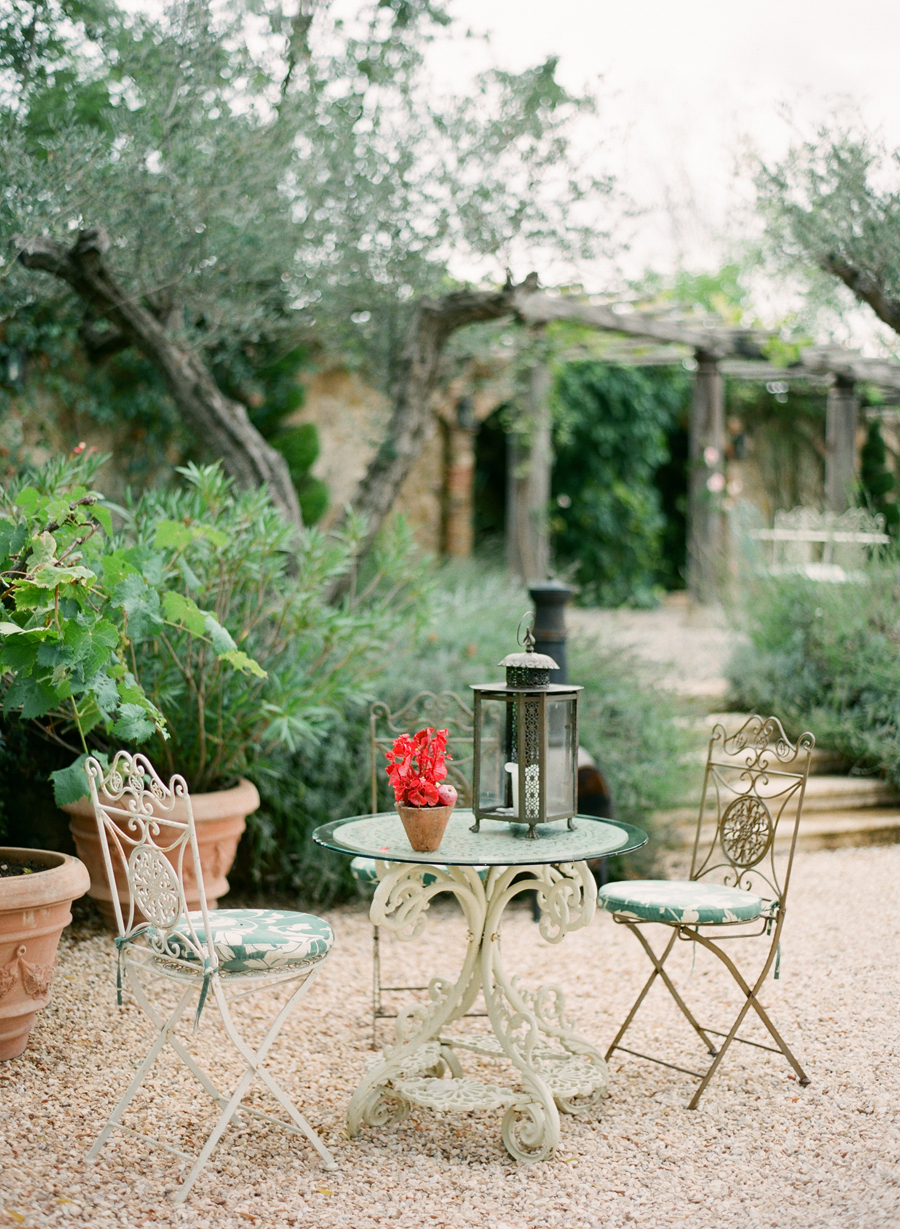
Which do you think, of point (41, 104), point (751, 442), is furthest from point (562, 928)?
point (751, 442)

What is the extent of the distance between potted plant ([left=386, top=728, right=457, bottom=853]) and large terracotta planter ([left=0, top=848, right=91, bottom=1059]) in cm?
107

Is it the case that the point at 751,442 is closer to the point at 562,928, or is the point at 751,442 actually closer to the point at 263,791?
the point at 263,791

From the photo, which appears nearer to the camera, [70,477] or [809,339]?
[70,477]

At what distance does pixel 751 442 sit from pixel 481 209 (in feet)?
32.4

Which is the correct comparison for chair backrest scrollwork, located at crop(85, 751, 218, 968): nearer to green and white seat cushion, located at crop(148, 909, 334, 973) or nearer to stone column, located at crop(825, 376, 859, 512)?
green and white seat cushion, located at crop(148, 909, 334, 973)

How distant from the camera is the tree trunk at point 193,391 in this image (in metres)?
5.18

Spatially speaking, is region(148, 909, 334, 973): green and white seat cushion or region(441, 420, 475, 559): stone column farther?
region(441, 420, 475, 559): stone column

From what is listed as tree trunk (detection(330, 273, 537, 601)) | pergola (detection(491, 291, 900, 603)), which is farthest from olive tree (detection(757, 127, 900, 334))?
pergola (detection(491, 291, 900, 603))

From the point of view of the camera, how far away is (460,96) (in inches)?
232

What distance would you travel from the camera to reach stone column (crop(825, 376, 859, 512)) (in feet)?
34.7

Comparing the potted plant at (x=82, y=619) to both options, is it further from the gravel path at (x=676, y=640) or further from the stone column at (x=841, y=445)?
the stone column at (x=841, y=445)

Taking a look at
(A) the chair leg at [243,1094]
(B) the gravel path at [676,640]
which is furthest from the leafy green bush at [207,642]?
(B) the gravel path at [676,640]

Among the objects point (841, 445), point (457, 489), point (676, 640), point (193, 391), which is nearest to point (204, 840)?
point (193, 391)

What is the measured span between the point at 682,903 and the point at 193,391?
12.7 ft
